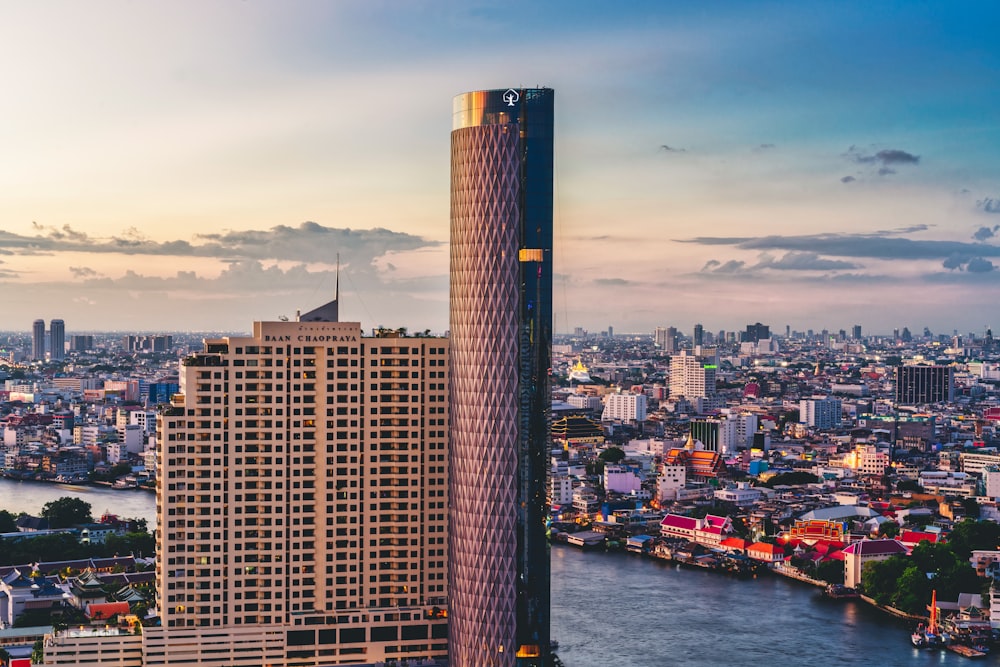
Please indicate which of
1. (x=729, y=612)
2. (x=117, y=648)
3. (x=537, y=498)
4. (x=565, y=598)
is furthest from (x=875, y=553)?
(x=117, y=648)

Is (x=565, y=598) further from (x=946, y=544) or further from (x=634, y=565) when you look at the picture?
(x=946, y=544)

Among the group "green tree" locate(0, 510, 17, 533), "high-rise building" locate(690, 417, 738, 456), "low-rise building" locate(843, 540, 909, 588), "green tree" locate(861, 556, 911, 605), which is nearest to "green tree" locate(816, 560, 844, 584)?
"low-rise building" locate(843, 540, 909, 588)

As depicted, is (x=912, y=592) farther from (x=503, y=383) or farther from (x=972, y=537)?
(x=503, y=383)

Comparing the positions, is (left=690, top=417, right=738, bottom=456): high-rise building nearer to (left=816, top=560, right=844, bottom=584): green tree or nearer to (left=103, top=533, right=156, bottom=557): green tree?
(left=816, top=560, right=844, bottom=584): green tree

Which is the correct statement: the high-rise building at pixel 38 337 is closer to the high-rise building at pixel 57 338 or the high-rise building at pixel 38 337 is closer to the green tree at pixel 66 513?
the high-rise building at pixel 57 338

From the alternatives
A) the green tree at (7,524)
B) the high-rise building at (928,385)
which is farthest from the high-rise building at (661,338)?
the green tree at (7,524)
